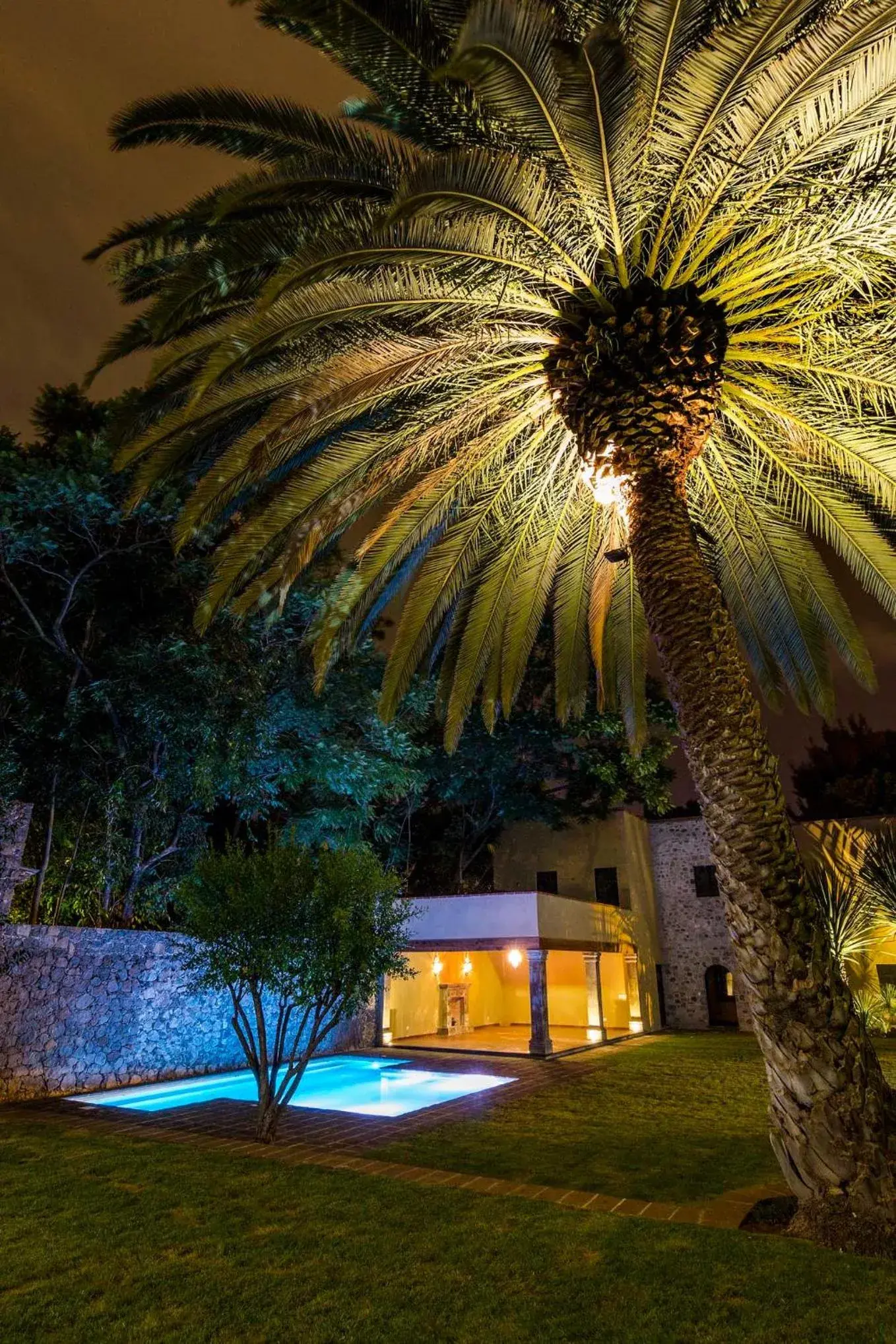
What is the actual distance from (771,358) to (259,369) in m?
4.43

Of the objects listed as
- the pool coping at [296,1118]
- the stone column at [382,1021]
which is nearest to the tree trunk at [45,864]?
the pool coping at [296,1118]

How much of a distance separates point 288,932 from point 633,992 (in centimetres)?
1742

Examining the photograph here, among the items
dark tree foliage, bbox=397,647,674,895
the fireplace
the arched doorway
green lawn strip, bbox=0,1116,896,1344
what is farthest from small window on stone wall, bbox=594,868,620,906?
green lawn strip, bbox=0,1116,896,1344

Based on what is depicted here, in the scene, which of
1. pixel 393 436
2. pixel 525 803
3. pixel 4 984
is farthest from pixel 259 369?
pixel 525 803

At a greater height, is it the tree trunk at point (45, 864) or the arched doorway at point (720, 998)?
the tree trunk at point (45, 864)

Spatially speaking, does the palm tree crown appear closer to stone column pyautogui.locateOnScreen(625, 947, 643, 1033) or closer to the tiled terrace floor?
A: the tiled terrace floor

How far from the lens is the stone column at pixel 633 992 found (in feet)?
73.2

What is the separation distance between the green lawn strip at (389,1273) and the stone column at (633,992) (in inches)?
693

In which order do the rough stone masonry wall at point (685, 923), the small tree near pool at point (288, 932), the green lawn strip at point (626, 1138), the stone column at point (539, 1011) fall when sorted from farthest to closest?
the rough stone masonry wall at point (685, 923), the stone column at point (539, 1011), the small tree near pool at point (288, 932), the green lawn strip at point (626, 1138)

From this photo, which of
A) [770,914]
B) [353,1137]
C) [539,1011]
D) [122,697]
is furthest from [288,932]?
[539,1011]

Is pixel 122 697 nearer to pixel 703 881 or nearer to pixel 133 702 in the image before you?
pixel 133 702

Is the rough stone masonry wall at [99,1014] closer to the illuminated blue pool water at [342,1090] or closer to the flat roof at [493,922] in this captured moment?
the illuminated blue pool water at [342,1090]

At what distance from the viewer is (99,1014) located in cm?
1212

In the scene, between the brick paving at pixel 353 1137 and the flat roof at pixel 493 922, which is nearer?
the brick paving at pixel 353 1137
